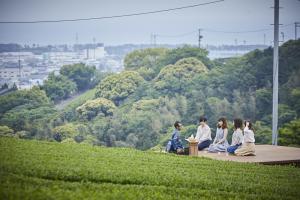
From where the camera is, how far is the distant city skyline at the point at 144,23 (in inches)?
3007

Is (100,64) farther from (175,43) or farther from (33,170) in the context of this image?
(33,170)

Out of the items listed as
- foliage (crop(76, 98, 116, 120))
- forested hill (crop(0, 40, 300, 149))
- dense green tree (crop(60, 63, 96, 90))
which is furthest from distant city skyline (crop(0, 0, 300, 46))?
foliage (crop(76, 98, 116, 120))

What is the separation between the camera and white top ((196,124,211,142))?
72.8 ft

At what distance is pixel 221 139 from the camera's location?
21.6 metres

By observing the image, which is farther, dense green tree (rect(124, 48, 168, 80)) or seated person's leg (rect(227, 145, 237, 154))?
dense green tree (rect(124, 48, 168, 80))

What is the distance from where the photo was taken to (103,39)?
360ft

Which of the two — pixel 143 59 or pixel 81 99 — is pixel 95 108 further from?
pixel 143 59

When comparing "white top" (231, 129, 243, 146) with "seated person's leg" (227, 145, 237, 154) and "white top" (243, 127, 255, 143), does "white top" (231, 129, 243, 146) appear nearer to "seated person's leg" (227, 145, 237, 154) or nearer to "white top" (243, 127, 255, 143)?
"seated person's leg" (227, 145, 237, 154)

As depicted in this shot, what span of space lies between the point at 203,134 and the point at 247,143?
180 centimetres

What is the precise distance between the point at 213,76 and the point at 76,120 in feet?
52.7

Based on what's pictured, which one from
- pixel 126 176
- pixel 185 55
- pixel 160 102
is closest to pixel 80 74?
pixel 185 55

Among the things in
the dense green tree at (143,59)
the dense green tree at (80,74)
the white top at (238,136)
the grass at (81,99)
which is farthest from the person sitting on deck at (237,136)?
the dense green tree at (143,59)

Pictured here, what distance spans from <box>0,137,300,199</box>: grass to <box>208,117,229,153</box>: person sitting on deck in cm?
240

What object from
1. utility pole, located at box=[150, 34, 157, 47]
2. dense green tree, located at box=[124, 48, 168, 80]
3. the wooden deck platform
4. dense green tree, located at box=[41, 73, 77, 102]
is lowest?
the wooden deck platform
